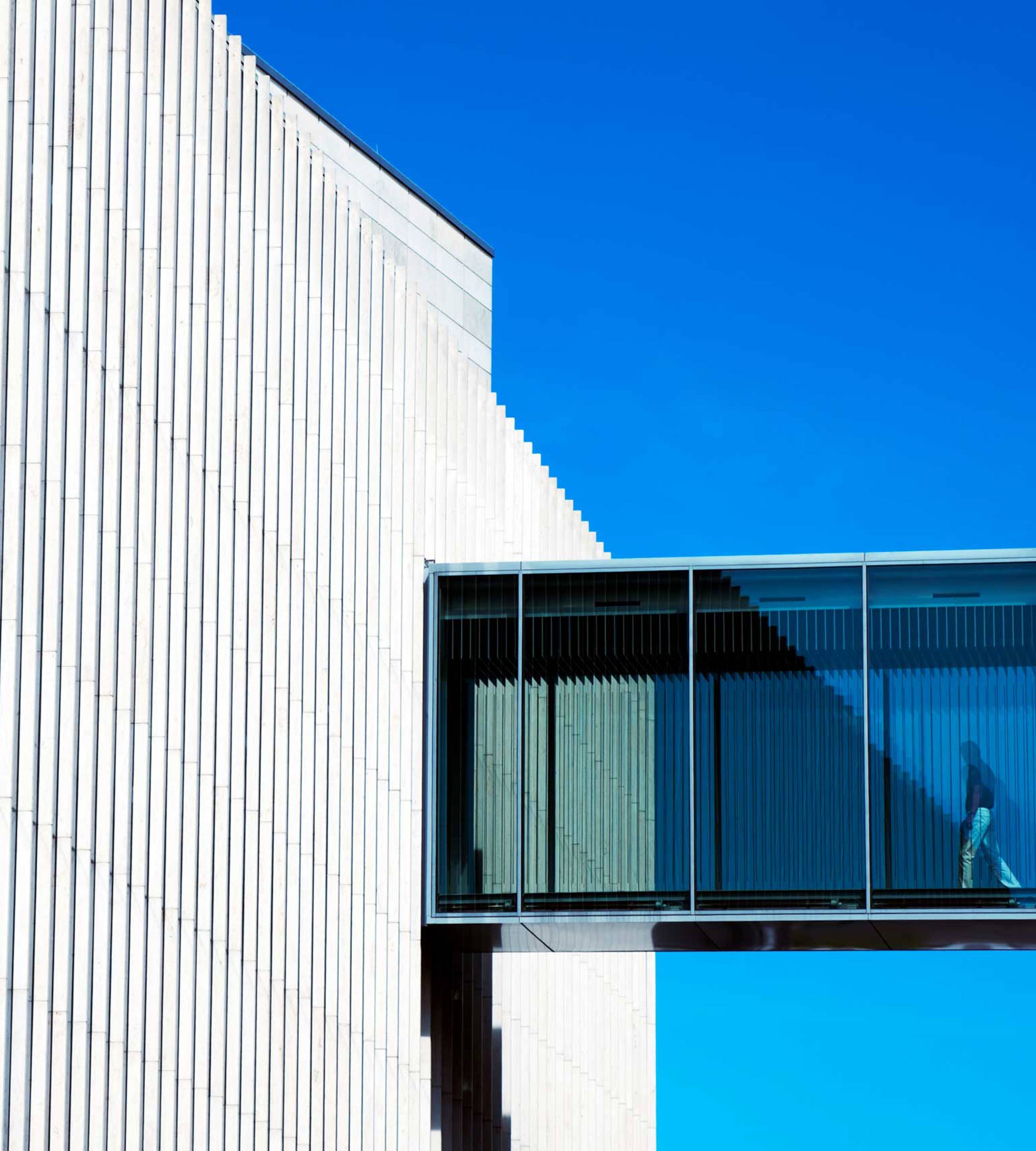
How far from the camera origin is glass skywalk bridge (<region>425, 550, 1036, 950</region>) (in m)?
22.4

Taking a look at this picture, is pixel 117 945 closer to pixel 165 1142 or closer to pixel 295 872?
pixel 165 1142

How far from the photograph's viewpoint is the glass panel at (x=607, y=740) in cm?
2286

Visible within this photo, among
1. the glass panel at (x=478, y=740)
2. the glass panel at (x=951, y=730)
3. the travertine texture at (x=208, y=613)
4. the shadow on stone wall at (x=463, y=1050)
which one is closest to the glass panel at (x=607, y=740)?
the glass panel at (x=478, y=740)

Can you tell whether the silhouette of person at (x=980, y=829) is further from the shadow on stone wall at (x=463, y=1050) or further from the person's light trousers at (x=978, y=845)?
the shadow on stone wall at (x=463, y=1050)

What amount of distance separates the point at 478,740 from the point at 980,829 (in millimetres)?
4988

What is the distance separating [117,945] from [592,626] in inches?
307

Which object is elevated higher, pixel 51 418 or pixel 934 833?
pixel 51 418

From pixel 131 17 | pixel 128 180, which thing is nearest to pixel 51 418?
pixel 128 180

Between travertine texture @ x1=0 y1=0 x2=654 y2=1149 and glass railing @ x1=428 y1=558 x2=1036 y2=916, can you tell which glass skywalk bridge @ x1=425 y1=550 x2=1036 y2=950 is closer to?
glass railing @ x1=428 y1=558 x2=1036 y2=916

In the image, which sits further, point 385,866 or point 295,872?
point 385,866

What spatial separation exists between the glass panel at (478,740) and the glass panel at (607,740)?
18 cm

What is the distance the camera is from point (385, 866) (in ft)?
72.6

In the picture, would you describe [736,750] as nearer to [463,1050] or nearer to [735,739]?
[735,739]

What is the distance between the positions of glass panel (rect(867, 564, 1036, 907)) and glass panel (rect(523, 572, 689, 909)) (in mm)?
1950
